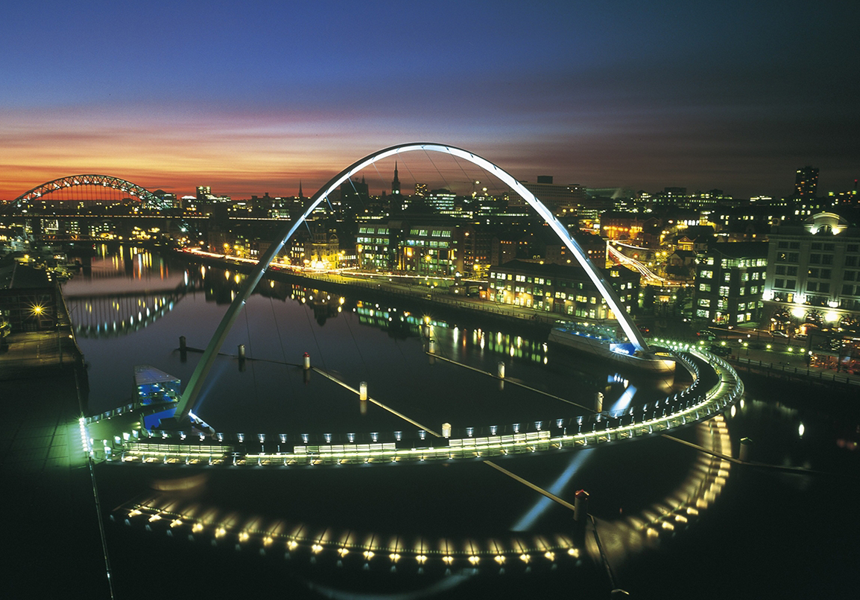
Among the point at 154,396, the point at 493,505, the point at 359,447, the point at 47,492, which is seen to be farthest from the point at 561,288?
the point at 47,492

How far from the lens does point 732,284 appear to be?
132 feet

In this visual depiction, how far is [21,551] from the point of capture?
1131 centimetres

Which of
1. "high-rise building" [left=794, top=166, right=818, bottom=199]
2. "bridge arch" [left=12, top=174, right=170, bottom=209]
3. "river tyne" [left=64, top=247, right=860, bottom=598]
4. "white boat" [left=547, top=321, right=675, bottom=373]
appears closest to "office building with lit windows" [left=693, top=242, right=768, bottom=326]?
"white boat" [left=547, top=321, right=675, bottom=373]

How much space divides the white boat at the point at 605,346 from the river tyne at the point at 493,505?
1.18m

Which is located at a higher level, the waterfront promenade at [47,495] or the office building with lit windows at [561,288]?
the office building with lit windows at [561,288]

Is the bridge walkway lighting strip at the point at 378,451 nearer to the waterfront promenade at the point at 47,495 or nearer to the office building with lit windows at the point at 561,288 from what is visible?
the waterfront promenade at the point at 47,495

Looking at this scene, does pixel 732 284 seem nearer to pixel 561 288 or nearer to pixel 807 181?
pixel 561 288

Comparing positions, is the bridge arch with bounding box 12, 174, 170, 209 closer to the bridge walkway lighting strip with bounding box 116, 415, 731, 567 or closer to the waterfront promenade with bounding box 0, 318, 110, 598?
the waterfront promenade with bounding box 0, 318, 110, 598

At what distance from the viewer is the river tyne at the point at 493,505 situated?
512 inches

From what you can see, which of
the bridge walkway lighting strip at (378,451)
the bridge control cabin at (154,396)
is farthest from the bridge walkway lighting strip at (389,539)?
the bridge control cabin at (154,396)

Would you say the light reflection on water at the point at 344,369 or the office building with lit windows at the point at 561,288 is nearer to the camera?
the light reflection on water at the point at 344,369

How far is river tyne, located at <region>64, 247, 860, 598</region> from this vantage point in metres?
13.0

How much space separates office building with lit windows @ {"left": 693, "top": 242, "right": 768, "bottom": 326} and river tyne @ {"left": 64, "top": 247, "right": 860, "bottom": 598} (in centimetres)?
1528

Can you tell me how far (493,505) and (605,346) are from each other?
19.4 metres
